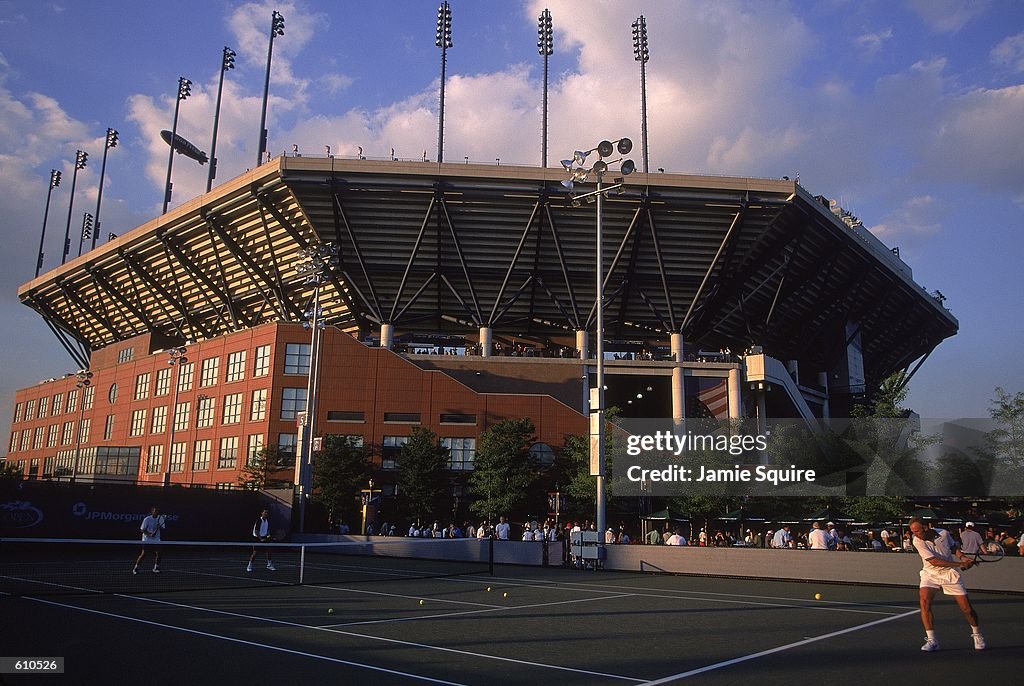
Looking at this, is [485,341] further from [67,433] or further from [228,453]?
[67,433]

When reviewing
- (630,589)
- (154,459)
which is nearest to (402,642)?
(630,589)

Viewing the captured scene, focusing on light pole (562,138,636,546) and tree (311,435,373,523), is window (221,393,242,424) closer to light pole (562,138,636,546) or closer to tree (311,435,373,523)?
tree (311,435,373,523)

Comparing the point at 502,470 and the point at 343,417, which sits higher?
the point at 343,417

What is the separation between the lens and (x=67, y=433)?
82188mm

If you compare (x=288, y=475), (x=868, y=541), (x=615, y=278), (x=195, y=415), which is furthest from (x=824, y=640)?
(x=195, y=415)

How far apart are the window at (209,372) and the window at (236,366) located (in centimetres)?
171

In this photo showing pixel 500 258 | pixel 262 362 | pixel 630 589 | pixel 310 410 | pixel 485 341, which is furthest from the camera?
pixel 485 341

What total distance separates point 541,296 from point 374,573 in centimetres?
4409

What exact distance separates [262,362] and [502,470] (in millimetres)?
20604

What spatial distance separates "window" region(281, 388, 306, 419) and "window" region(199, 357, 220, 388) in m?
8.69

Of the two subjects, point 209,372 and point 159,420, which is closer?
point 209,372

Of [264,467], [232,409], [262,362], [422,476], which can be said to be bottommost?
[422,476]

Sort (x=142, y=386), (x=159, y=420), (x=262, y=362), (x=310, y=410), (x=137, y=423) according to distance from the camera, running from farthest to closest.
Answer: (x=142, y=386) < (x=137, y=423) < (x=159, y=420) < (x=262, y=362) < (x=310, y=410)

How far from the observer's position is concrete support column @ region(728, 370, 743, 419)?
6231cm
